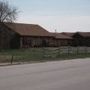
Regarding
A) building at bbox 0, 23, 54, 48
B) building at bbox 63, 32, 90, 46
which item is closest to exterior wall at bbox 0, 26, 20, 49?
building at bbox 0, 23, 54, 48

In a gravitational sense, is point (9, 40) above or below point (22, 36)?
below

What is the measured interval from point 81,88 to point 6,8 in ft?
181

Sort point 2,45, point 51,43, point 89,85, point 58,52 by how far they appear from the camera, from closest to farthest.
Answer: point 89,85
point 58,52
point 2,45
point 51,43

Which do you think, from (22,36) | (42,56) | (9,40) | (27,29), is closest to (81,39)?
(27,29)

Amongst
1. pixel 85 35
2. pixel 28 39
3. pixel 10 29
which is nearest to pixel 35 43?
pixel 28 39

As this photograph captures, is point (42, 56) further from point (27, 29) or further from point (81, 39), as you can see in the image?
point (81, 39)

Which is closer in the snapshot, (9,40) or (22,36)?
(9,40)

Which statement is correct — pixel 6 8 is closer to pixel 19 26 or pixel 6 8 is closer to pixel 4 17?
pixel 4 17

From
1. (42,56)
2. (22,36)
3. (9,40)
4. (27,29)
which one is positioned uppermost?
(27,29)

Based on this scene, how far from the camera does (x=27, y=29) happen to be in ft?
246

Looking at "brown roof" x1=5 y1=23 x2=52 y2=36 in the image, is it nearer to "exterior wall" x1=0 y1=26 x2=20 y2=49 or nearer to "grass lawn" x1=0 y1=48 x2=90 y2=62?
"exterior wall" x1=0 y1=26 x2=20 y2=49

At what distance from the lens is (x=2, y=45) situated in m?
69.6

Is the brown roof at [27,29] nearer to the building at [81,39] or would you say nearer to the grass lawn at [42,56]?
the building at [81,39]

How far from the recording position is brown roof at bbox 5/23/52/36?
7152cm
